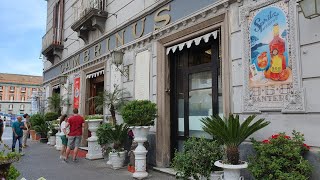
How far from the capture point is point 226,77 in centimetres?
579

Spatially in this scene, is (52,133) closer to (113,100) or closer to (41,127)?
(41,127)

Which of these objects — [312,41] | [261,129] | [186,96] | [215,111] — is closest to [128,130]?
[186,96]

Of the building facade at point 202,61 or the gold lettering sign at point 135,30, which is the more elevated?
the gold lettering sign at point 135,30

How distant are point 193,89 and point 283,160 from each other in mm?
3635

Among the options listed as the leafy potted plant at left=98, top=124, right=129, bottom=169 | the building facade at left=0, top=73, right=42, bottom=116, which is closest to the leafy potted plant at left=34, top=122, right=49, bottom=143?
the leafy potted plant at left=98, top=124, right=129, bottom=169

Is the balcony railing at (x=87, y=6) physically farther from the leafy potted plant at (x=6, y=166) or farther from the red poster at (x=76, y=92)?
the leafy potted plant at (x=6, y=166)

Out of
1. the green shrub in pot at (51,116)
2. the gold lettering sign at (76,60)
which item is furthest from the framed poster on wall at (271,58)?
the green shrub in pot at (51,116)

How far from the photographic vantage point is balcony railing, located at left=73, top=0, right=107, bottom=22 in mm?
11586

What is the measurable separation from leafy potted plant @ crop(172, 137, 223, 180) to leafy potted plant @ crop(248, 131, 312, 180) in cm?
85

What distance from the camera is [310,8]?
13.4ft

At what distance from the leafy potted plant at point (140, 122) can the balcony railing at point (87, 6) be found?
18.7ft

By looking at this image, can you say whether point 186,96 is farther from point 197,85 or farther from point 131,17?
point 131,17

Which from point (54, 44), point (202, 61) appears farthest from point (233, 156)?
point (54, 44)

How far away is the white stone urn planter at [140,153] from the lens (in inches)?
264
